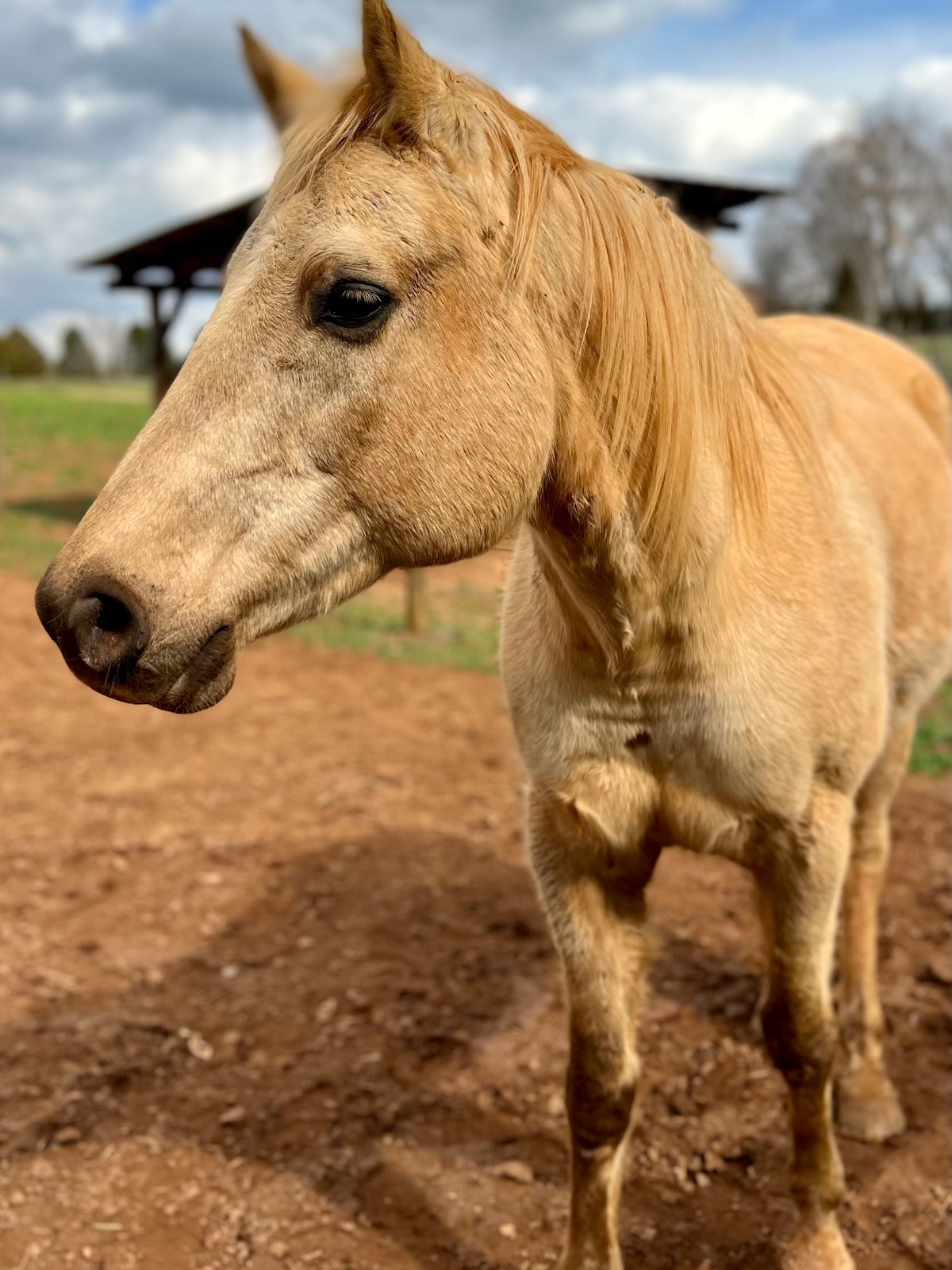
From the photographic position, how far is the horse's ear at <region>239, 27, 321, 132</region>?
2.05 meters

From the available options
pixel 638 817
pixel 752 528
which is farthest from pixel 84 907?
pixel 752 528

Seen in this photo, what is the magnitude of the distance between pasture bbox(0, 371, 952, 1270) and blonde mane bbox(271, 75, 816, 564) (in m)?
1.76

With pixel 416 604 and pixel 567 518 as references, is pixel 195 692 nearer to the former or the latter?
pixel 567 518

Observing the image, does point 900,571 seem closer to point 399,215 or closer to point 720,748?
point 720,748

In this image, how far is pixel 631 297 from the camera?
6.26ft

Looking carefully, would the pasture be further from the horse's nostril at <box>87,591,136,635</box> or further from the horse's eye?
the horse's eye

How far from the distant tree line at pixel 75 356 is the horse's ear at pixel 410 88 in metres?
64.4

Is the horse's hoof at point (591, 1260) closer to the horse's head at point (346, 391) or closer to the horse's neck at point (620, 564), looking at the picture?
the horse's neck at point (620, 564)

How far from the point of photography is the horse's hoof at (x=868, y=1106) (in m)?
3.09

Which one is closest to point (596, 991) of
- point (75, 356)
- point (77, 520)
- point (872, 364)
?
point (872, 364)

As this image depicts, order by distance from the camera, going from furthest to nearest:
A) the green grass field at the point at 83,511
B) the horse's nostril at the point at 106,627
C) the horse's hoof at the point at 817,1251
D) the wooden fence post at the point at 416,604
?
1. the wooden fence post at the point at 416,604
2. the green grass field at the point at 83,511
3. the horse's hoof at the point at 817,1251
4. the horse's nostril at the point at 106,627

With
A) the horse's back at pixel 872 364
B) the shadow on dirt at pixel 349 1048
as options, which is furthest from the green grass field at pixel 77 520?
the horse's back at pixel 872 364

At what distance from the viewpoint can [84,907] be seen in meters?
4.38

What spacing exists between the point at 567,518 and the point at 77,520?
1653 centimetres
